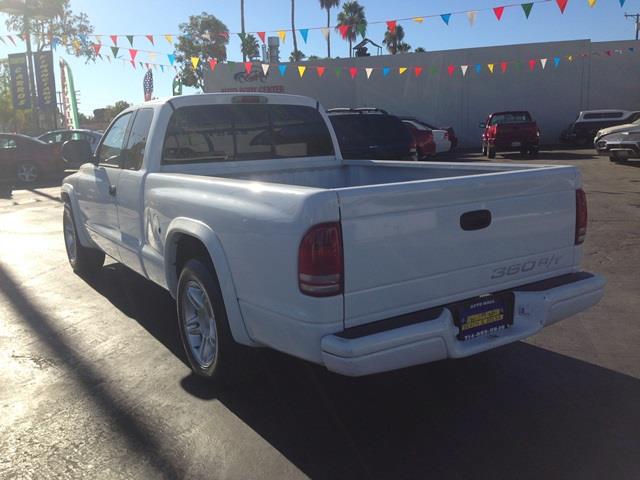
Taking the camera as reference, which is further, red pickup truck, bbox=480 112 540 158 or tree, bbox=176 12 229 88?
tree, bbox=176 12 229 88

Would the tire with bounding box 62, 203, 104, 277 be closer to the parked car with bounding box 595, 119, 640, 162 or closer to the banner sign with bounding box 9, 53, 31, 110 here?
the parked car with bounding box 595, 119, 640, 162

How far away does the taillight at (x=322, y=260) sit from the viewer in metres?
2.77

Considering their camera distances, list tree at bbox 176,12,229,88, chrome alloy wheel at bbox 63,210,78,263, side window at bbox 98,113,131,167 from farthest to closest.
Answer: tree at bbox 176,12,229,88
chrome alloy wheel at bbox 63,210,78,263
side window at bbox 98,113,131,167

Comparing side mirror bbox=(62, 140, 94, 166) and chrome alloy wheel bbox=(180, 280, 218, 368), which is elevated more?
side mirror bbox=(62, 140, 94, 166)

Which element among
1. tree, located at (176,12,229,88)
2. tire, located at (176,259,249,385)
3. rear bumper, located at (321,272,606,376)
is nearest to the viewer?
rear bumper, located at (321,272,606,376)

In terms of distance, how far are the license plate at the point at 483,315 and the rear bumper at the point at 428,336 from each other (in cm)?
4

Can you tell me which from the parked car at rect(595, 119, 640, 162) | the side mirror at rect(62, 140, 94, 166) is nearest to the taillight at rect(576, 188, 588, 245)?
the side mirror at rect(62, 140, 94, 166)

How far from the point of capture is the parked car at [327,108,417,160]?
35.8 feet

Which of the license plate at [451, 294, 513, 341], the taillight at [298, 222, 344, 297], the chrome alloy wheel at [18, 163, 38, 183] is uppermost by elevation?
the taillight at [298, 222, 344, 297]

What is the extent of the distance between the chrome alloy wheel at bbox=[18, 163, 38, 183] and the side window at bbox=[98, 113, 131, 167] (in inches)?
541

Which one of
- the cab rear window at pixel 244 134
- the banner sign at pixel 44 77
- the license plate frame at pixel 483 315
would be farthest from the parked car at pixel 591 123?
the banner sign at pixel 44 77

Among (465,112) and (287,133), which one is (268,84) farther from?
(287,133)

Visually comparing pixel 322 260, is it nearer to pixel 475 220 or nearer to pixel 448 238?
pixel 448 238

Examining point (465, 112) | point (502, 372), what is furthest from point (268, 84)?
point (502, 372)
